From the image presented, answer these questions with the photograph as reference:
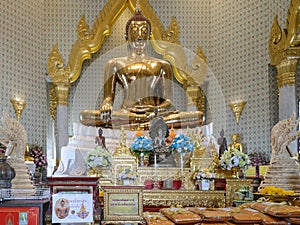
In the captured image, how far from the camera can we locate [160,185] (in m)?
6.08

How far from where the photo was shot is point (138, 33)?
30.2ft

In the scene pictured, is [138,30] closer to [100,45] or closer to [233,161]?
[100,45]

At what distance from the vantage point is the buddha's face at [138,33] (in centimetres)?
917

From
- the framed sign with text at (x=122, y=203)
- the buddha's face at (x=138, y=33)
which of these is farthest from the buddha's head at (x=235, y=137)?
the framed sign with text at (x=122, y=203)

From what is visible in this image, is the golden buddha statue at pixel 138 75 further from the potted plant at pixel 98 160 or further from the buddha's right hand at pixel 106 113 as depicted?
the potted plant at pixel 98 160

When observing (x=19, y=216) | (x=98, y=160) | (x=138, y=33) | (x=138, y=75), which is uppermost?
(x=138, y=33)

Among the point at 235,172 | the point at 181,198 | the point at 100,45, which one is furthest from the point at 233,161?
the point at 100,45

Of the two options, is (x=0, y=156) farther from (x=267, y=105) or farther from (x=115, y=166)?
(x=267, y=105)

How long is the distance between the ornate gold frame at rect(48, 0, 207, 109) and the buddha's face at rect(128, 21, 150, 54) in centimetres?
103

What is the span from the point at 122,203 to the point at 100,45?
6856mm

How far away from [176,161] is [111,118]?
164 cm

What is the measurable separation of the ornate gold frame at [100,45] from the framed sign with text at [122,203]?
6370mm

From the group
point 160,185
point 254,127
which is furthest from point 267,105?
point 160,185

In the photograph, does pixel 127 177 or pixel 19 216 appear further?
pixel 127 177
